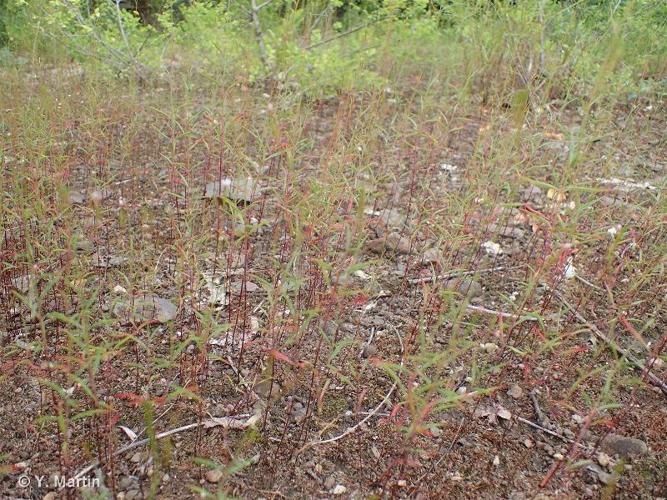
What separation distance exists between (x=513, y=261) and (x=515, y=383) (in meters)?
0.72

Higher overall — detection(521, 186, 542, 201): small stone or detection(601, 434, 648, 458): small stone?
detection(521, 186, 542, 201): small stone

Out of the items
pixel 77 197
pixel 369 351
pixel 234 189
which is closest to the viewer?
pixel 369 351

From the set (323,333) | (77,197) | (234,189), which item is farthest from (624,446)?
(77,197)

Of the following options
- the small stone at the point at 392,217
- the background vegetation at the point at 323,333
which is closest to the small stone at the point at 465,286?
the background vegetation at the point at 323,333

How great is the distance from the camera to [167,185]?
8.89 ft

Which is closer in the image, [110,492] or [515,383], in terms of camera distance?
[110,492]

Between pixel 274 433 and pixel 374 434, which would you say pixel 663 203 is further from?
pixel 274 433

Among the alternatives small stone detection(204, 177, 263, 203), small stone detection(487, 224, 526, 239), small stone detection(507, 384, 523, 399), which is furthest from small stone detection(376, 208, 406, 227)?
small stone detection(507, 384, 523, 399)

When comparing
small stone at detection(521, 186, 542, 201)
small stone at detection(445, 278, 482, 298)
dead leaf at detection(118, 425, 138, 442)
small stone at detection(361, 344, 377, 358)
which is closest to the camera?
dead leaf at detection(118, 425, 138, 442)

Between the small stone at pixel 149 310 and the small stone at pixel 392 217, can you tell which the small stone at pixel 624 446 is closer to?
the small stone at pixel 392 217

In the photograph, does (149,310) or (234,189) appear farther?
(234,189)

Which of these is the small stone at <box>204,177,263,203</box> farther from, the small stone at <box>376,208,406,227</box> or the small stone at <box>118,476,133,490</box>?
the small stone at <box>118,476,133,490</box>

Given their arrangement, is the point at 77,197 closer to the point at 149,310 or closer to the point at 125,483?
the point at 149,310

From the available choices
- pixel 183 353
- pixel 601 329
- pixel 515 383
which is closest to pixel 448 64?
pixel 601 329
